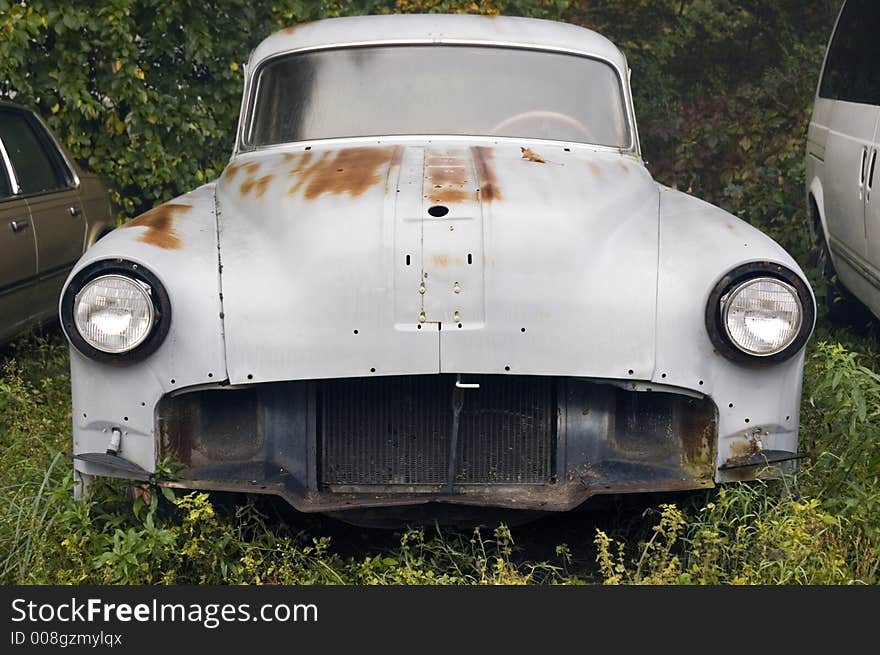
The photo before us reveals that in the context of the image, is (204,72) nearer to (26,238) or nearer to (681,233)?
(26,238)

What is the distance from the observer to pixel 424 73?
5.55 m

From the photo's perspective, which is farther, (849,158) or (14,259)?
(849,158)

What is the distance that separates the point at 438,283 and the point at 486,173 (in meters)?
0.74

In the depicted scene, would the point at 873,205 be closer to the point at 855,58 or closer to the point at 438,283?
the point at 855,58

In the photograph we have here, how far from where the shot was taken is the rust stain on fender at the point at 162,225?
4258 millimetres

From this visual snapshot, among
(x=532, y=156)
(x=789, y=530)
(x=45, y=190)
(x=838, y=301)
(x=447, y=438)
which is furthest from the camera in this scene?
(x=838, y=301)

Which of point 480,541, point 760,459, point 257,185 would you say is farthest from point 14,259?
point 760,459

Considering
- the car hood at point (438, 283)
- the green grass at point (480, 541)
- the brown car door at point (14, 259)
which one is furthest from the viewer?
the brown car door at point (14, 259)

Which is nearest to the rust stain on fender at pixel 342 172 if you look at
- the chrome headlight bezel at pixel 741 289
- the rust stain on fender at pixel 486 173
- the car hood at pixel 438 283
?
the car hood at pixel 438 283

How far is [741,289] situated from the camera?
4.04 metres

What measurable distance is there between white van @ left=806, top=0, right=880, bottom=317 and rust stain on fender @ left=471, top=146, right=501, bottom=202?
87.4 inches

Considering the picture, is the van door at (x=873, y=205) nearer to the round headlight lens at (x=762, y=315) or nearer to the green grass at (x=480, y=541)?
the green grass at (x=480, y=541)

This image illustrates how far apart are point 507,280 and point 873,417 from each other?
1984mm

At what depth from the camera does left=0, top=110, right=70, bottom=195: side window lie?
721 cm
